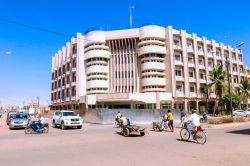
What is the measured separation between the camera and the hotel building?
2325 inches

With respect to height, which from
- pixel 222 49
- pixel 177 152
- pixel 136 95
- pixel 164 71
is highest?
pixel 222 49

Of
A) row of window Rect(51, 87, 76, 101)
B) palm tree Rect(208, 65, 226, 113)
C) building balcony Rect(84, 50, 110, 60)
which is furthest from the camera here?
row of window Rect(51, 87, 76, 101)

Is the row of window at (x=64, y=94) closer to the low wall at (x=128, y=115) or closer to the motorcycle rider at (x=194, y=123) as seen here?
the low wall at (x=128, y=115)

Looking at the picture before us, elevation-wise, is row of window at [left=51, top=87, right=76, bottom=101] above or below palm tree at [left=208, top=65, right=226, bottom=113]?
below

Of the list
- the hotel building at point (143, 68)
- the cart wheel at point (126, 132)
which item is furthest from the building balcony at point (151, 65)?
the cart wheel at point (126, 132)

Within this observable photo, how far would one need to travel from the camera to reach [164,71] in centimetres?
6150

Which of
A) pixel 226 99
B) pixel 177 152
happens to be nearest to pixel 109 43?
pixel 226 99

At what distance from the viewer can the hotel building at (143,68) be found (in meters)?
59.1

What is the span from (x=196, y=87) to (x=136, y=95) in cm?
1762

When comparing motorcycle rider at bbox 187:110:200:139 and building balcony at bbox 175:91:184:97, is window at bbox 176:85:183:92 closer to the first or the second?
building balcony at bbox 175:91:184:97

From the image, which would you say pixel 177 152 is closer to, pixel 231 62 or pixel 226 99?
pixel 226 99

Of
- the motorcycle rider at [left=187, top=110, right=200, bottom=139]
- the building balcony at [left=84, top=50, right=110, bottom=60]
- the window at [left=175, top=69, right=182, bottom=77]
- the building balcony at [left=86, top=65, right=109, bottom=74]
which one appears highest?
the building balcony at [left=84, top=50, right=110, bottom=60]

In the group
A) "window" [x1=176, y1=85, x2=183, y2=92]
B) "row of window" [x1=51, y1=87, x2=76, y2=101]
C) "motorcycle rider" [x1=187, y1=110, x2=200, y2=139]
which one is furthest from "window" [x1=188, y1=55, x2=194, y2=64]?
"motorcycle rider" [x1=187, y1=110, x2=200, y2=139]

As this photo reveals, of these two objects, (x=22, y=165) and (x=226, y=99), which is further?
(x=226, y=99)
